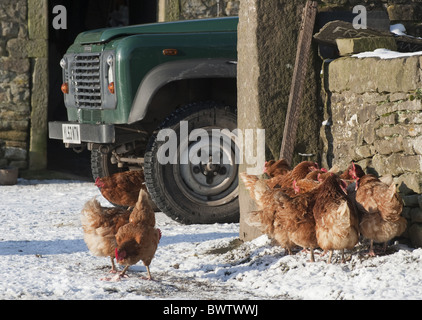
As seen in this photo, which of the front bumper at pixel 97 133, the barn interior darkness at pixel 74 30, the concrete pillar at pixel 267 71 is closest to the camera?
the concrete pillar at pixel 267 71

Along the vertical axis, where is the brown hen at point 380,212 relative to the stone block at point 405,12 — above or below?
below

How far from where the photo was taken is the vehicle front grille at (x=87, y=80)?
8289 mm

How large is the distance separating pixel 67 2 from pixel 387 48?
9375 mm

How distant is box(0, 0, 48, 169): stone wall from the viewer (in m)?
11.2

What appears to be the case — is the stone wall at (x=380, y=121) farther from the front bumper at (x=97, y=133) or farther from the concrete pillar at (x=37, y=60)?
the concrete pillar at (x=37, y=60)

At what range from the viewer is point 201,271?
608 centimetres

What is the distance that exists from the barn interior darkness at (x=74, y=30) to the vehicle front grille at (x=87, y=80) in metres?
3.15

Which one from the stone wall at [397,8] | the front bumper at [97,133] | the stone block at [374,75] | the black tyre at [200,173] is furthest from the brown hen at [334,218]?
the front bumper at [97,133]

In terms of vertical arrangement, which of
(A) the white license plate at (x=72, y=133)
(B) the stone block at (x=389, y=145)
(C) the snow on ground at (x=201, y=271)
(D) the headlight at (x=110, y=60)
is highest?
(D) the headlight at (x=110, y=60)

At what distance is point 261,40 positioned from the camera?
6.77 metres

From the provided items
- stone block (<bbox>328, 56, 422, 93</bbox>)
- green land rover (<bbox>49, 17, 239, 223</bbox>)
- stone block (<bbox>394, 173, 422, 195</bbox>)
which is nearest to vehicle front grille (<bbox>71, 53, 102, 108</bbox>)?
green land rover (<bbox>49, 17, 239, 223</bbox>)

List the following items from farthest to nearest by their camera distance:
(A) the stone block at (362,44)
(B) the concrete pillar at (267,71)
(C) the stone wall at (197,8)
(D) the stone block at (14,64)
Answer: (D) the stone block at (14,64), (C) the stone wall at (197,8), (A) the stone block at (362,44), (B) the concrete pillar at (267,71)

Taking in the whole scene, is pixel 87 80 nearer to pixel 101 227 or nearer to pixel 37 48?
pixel 101 227

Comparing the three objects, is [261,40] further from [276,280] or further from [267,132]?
[276,280]
